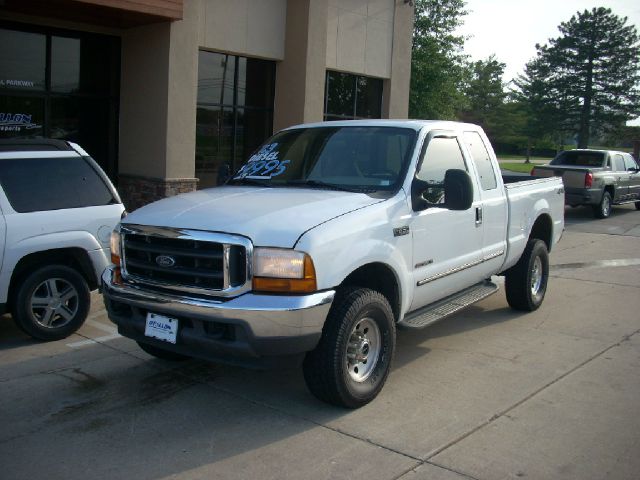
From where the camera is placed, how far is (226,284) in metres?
4.45

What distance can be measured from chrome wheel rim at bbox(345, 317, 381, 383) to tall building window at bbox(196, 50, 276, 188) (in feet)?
33.8

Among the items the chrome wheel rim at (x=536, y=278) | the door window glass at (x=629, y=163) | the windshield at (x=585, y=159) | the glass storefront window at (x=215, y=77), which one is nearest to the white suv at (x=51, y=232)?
the chrome wheel rim at (x=536, y=278)

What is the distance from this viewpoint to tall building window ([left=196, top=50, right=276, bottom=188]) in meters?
15.1

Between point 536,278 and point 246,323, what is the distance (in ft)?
15.2

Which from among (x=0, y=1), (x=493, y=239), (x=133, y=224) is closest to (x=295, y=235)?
(x=133, y=224)

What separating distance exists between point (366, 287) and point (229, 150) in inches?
449

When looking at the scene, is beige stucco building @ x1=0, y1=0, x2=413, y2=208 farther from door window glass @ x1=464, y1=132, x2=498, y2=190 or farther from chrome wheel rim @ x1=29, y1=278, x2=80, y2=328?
door window glass @ x1=464, y1=132, x2=498, y2=190

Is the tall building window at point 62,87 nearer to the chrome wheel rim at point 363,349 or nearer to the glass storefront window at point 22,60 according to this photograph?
the glass storefront window at point 22,60

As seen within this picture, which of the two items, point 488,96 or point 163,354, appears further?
point 488,96

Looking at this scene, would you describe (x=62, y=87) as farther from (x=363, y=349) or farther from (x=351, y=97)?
(x=363, y=349)

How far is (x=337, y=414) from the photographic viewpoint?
16.1 feet

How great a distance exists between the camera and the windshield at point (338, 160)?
565cm

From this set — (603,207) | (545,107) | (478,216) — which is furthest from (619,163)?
(545,107)

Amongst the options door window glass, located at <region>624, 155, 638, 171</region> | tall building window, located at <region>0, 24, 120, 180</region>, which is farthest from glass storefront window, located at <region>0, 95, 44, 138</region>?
door window glass, located at <region>624, 155, 638, 171</region>
